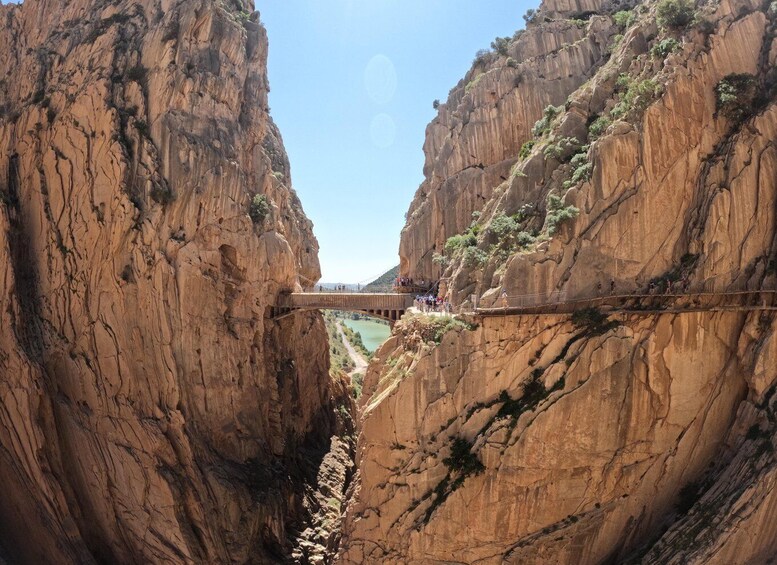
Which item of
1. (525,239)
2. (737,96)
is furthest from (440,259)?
(737,96)

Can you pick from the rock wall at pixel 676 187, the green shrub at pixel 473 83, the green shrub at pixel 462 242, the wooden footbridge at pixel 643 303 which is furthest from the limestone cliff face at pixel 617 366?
the green shrub at pixel 473 83

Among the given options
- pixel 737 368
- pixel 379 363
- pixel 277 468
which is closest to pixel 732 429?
pixel 737 368

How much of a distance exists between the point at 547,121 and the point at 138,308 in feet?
76.6

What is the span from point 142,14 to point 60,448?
2622cm

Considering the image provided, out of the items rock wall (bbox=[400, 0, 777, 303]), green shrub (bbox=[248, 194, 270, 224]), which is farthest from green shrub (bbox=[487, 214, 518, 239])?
green shrub (bbox=[248, 194, 270, 224])

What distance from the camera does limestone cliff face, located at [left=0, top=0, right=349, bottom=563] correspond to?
89.2 ft

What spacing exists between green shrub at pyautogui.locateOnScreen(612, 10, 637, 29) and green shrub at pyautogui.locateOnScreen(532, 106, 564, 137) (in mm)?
5620

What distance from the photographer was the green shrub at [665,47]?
68.0ft

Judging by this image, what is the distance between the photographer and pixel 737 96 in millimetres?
19906

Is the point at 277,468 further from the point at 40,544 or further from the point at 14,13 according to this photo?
the point at 14,13

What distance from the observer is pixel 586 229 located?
20.5 meters

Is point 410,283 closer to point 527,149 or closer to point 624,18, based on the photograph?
point 527,149

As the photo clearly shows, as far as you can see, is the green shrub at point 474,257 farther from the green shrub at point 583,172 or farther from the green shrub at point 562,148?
the green shrub at point 562,148

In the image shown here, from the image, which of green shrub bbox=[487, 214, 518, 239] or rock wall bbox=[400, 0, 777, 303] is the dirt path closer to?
green shrub bbox=[487, 214, 518, 239]
